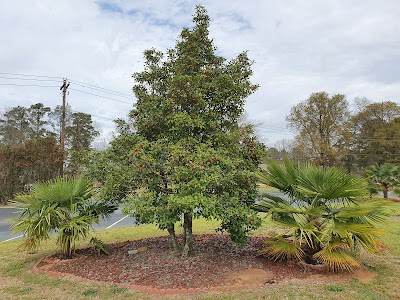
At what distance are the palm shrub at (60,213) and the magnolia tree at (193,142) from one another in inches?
43.2

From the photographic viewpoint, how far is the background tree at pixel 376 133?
37.2 m

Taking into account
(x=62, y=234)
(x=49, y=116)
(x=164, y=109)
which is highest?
(x=49, y=116)

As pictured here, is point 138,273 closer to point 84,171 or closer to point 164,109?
point 84,171

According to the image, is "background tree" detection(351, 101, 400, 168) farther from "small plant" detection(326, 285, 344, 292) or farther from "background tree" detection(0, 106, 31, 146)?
"background tree" detection(0, 106, 31, 146)

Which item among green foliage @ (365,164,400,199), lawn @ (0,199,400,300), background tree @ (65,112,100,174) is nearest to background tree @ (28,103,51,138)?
background tree @ (65,112,100,174)

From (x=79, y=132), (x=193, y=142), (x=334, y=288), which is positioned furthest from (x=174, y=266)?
(x=79, y=132)

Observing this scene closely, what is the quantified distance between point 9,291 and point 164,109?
3726mm

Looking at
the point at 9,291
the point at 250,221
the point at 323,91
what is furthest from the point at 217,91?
the point at 323,91

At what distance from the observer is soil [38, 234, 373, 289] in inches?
189

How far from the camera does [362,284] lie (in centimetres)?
462

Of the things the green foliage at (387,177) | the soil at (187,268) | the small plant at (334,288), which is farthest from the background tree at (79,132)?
the small plant at (334,288)

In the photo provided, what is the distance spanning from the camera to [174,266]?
5.41 metres

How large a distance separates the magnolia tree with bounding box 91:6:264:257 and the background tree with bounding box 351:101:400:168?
35.7 meters

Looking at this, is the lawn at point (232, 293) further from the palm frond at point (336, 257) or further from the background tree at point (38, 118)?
the background tree at point (38, 118)
